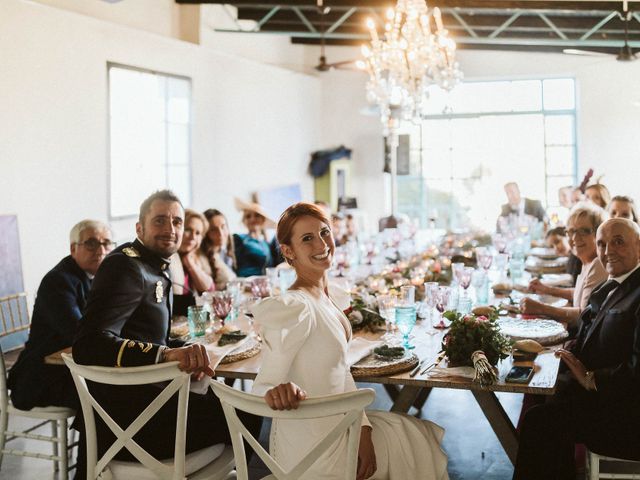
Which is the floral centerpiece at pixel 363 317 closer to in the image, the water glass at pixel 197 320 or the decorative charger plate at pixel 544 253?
the water glass at pixel 197 320

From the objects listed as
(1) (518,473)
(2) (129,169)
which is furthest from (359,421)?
(2) (129,169)

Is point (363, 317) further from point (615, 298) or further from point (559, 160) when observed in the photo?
point (559, 160)

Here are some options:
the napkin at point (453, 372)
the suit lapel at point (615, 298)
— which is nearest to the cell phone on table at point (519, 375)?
the napkin at point (453, 372)

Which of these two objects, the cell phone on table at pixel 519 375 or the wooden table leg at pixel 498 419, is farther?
the wooden table leg at pixel 498 419

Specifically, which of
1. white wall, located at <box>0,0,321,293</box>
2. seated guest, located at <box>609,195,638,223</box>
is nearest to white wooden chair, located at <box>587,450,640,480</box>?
seated guest, located at <box>609,195,638,223</box>

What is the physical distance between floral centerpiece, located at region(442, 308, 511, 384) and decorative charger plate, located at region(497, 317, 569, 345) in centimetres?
29

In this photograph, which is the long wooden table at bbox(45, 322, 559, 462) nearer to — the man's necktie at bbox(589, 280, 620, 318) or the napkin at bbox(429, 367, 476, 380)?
the napkin at bbox(429, 367, 476, 380)

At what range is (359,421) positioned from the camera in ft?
6.88

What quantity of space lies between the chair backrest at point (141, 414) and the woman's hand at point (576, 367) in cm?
147

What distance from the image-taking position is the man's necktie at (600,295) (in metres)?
3.10

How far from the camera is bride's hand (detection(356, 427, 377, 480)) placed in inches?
96.0

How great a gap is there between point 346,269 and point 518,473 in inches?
125

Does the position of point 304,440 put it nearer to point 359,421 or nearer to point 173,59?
point 359,421

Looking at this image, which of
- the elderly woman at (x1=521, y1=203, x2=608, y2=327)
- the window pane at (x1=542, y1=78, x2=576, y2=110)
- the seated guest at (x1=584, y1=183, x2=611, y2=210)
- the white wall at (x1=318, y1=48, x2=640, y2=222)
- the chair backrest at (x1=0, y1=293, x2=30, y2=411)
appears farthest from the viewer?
the window pane at (x1=542, y1=78, x2=576, y2=110)
